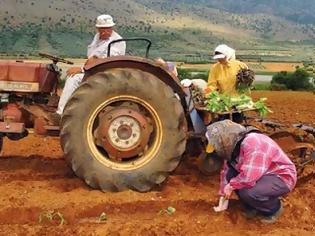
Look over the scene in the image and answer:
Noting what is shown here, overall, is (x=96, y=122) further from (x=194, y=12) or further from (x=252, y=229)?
(x=194, y=12)

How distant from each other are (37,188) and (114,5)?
8800cm

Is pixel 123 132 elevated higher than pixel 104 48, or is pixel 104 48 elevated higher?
pixel 104 48

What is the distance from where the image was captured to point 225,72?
8.21 metres

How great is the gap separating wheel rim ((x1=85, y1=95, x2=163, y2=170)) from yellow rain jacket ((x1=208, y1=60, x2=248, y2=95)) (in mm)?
1343

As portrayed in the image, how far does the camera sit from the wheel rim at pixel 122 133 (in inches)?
275

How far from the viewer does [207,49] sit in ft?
247

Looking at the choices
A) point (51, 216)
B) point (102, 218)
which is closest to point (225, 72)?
point (102, 218)

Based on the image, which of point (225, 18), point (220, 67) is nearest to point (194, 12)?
point (225, 18)

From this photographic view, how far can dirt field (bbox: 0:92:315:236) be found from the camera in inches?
233

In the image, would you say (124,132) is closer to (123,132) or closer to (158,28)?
(123,132)

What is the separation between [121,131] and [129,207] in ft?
2.88

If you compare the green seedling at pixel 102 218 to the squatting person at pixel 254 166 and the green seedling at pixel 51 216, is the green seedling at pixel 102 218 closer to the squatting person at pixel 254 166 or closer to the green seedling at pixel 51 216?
the green seedling at pixel 51 216

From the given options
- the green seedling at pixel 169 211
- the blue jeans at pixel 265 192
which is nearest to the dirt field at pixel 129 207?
the green seedling at pixel 169 211

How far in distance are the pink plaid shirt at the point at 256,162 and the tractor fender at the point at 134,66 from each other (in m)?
1.33
